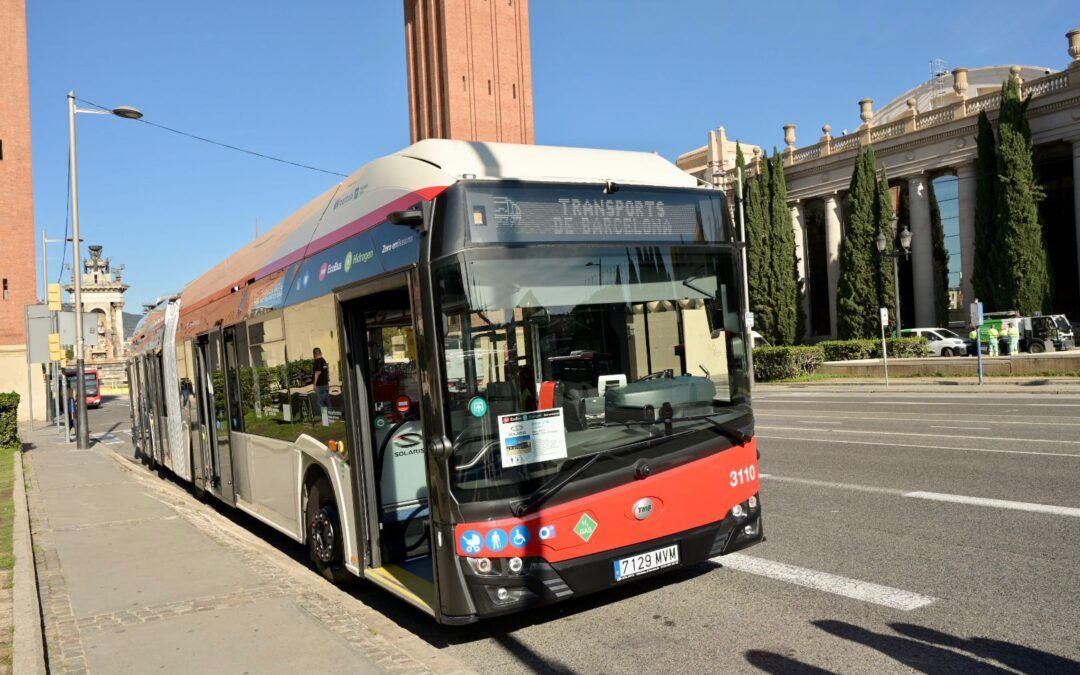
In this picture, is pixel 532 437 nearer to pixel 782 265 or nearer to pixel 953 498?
pixel 953 498

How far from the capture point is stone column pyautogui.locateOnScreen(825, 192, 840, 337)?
5266 centimetres

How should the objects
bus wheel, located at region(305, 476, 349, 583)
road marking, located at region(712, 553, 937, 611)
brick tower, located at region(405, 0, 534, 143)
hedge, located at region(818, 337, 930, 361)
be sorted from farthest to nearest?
brick tower, located at region(405, 0, 534, 143)
hedge, located at region(818, 337, 930, 361)
bus wheel, located at region(305, 476, 349, 583)
road marking, located at region(712, 553, 937, 611)

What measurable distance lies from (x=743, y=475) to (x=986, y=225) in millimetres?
38922

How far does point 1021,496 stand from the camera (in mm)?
8516

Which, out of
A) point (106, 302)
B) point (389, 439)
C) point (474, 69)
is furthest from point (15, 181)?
point (106, 302)

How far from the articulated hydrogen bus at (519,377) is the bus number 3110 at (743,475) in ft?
0.06

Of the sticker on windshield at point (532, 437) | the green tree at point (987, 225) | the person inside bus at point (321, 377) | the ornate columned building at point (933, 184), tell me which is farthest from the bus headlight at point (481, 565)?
the ornate columned building at point (933, 184)

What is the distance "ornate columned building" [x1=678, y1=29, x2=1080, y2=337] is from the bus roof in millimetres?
40901

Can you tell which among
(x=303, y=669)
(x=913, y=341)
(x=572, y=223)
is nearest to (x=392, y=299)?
(x=572, y=223)

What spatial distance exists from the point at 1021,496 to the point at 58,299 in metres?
29.4

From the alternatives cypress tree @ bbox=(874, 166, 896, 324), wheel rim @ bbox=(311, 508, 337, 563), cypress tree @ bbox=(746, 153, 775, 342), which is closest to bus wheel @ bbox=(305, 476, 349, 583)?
wheel rim @ bbox=(311, 508, 337, 563)

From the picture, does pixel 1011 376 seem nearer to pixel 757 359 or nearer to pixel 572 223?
pixel 757 359

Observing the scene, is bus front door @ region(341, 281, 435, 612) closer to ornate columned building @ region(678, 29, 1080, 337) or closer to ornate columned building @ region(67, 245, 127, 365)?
ornate columned building @ region(678, 29, 1080, 337)

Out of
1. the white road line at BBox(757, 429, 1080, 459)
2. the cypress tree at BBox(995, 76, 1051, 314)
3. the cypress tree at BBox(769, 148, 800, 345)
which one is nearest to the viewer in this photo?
the white road line at BBox(757, 429, 1080, 459)
